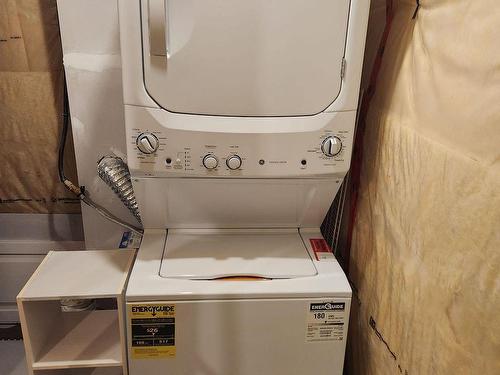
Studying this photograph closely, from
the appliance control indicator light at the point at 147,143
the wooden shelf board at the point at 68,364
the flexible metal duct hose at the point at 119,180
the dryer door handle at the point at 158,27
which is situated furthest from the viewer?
the flexible metal duct hose at the point at 119,180

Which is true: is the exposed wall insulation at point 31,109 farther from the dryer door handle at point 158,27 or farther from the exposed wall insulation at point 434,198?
the exposed wall insulation at point 434,198

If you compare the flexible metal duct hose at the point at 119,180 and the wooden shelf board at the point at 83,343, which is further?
the flexible metal duct hose at the point at 119,180

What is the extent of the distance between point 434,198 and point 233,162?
18.6 inches

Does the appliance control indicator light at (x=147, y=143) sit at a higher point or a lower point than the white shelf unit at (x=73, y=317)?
higher

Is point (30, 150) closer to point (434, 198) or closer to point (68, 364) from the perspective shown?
point (68, 364)

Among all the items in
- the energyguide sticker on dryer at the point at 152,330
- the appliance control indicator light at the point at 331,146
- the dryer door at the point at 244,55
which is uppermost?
the dryer door at the point at 244,55

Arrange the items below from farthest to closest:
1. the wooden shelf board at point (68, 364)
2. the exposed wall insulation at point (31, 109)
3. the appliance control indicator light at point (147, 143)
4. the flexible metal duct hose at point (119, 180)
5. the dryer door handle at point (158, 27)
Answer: the exposed wall insulation at point (31, 109)
the flexible metal duct hose at point (119, 180)
the wooden shelf board at point (68, 364)
the appliance control indicator light at point (147, 143)
the dryer door handle at point (158, 27)

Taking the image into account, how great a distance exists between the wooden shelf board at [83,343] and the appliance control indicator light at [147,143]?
0.58 meters

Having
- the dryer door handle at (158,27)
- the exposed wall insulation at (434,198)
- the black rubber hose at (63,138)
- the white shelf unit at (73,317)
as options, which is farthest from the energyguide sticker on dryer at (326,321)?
the black rubber hose at (63,138)

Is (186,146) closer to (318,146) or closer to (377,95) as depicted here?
(318,146)

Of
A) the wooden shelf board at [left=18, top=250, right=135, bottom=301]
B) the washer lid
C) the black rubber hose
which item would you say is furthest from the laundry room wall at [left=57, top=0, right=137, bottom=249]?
the washer lid

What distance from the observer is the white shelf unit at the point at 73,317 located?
106 centimetres

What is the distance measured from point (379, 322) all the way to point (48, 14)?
4.86 feet

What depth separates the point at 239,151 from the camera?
1.04m
